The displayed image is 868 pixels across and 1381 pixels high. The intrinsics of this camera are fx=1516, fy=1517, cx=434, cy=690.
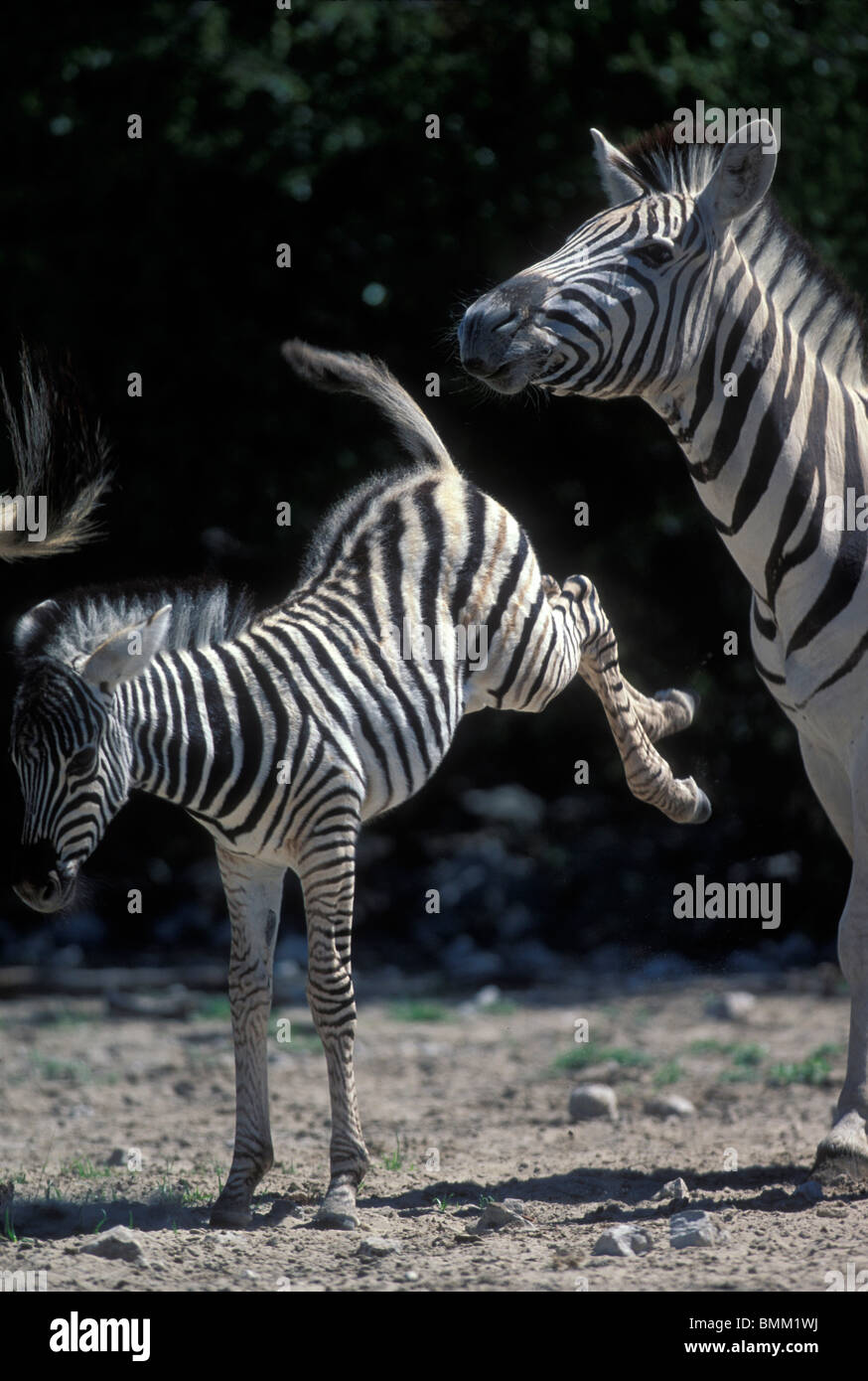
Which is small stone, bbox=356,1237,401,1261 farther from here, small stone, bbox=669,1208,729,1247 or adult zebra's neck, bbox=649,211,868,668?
adult zebra's neck, bbox=649,211,868,668

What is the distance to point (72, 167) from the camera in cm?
995

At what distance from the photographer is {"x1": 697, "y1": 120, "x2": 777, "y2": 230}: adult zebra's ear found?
16.8ft

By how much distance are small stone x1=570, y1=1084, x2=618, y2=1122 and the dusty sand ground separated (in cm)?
8

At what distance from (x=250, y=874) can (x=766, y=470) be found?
237 centimetres

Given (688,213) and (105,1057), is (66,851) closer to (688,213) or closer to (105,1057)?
(688,213)

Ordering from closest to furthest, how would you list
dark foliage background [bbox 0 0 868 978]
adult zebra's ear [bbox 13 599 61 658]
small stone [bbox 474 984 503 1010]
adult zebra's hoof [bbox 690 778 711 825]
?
adult zebra's ear [bbox 13 599 61 658]
adult zebra's hoof [bbox 690 778 711 825]
small stone [bbox 474 984 503 1010]
dark foliage background [bbox 0 0 868 978]

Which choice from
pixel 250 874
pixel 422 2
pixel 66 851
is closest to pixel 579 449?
pixel 422 2

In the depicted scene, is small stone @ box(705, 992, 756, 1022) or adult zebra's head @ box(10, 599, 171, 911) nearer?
adult zebra's head @ box(10, 599, 171, 911)

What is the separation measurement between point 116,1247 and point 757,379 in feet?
11.8

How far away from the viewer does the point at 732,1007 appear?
9156 mm

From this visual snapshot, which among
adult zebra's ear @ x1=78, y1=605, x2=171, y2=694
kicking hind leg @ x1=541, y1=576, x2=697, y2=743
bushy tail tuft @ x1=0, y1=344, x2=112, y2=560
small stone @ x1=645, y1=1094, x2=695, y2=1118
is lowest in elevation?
small stone @ x1=645, y1=1094, x2=695, y2=1118

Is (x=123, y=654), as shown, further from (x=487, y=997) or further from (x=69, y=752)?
(x=487, y=997)

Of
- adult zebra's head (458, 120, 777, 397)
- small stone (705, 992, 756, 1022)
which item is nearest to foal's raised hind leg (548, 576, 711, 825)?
adult zebra's head (458, 120, 777, 397)

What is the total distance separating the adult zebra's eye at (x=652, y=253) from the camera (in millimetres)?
5250
